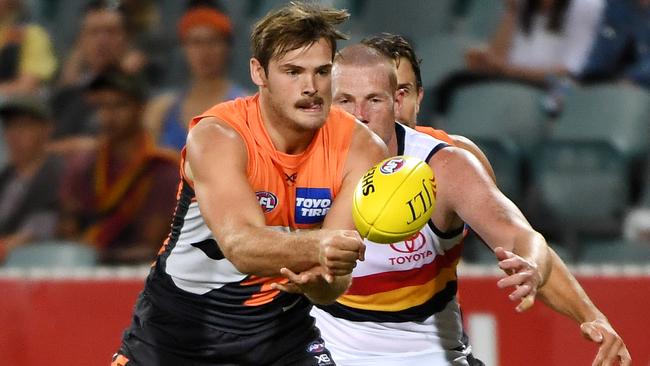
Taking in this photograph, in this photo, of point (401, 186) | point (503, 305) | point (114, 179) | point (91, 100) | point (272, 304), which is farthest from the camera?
point (91, 100)

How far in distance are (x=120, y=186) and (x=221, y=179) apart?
157 inches

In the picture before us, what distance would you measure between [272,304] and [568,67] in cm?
451

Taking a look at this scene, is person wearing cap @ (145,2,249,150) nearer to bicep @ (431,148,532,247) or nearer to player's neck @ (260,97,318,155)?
bicep @ (431,148,532,247)

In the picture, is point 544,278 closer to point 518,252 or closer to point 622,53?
point 518,252

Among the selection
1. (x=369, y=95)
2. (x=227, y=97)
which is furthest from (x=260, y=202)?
Result: (x=227, y=97)

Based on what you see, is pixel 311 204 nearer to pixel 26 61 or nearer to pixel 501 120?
pixel 501 120

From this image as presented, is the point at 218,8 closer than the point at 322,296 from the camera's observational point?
No

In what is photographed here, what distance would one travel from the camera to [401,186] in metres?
3.57

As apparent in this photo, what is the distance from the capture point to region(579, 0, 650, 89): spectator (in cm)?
804

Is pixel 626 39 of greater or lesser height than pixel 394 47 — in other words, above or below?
below

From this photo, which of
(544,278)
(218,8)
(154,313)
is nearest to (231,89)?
(218,8)

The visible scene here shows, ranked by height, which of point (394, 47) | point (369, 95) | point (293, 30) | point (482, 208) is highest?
point (293, 30)

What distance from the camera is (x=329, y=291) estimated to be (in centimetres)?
395

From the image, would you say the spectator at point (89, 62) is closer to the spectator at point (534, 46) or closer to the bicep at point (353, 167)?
the spectator at point (534, 46)
